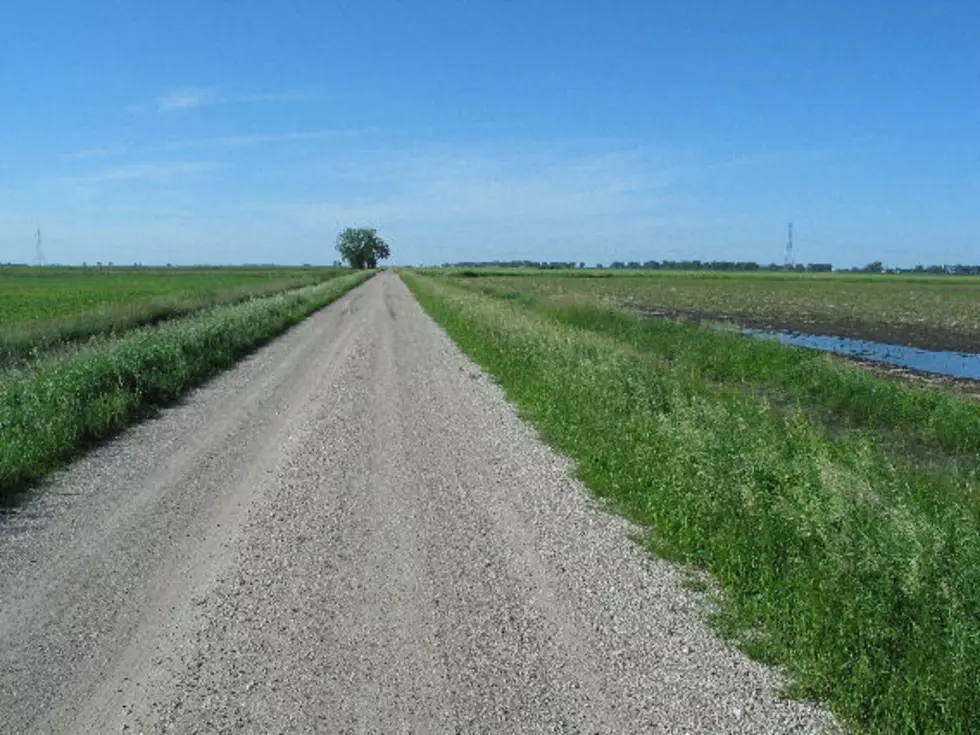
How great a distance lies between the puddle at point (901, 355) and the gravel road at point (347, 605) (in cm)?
1838

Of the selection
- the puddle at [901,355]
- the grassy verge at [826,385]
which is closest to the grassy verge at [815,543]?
the grassy verge at [826,385]

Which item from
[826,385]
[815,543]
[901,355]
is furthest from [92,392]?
[901,355]

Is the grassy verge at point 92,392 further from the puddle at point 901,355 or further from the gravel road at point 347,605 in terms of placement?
the puddle at point 901,355

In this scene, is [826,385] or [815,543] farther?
[826,385]

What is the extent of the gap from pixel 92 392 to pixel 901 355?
81.3 ft

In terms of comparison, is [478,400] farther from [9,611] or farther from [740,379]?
[9,611]

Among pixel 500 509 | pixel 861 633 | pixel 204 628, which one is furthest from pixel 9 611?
pixel 861 633

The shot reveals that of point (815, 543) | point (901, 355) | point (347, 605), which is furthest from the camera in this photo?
point (901, 355)

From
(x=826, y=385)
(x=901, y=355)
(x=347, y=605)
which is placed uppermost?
(x=826, y=385)

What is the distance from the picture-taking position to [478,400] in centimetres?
1589

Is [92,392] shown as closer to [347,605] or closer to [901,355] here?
[347,605]

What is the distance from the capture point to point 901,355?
27953 mm

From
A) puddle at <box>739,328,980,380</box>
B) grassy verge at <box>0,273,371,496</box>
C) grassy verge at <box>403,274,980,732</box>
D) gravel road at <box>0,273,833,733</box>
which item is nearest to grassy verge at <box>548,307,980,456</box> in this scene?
grassy verge at <box>403,274,980,732</box>

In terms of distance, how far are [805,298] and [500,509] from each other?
199ft
